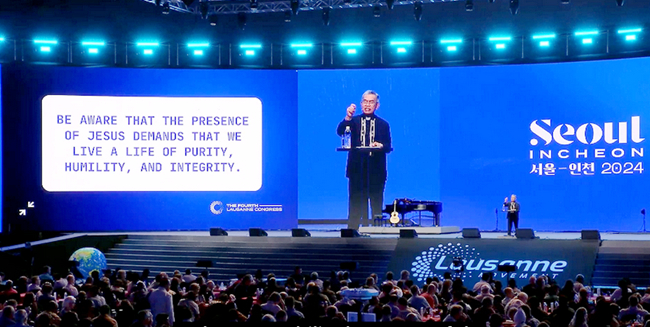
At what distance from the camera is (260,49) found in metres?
26.7

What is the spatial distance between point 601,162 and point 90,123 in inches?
552

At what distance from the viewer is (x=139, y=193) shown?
25797 mm

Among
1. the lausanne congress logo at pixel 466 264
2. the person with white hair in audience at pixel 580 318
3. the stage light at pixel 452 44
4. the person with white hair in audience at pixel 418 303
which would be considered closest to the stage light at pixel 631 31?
the stage light at pixel 452 44

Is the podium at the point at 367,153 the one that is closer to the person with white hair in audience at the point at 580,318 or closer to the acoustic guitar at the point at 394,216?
the acoustic guitar at the point at 394,216

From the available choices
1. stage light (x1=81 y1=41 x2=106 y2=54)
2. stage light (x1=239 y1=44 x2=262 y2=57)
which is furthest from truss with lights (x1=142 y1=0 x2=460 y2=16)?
stage light (x1=81 y1=41 x2=106 y2=54)

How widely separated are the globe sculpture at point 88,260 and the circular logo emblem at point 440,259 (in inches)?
279

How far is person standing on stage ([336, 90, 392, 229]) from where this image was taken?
85.6ft

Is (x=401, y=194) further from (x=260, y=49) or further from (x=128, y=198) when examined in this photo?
(x=128, y=198)

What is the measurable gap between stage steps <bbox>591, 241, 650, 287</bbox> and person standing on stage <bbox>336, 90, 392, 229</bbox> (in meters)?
7.21

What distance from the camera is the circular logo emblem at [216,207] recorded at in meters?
26.1

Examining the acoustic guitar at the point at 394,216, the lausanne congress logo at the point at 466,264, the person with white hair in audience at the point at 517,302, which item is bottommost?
the lausanne congress logo at the point at 466,264

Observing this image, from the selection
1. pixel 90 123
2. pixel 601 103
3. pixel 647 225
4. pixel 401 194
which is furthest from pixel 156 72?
pixel 647 225

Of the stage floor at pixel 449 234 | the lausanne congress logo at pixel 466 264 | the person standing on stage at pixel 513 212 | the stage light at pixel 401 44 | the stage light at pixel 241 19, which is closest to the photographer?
the lausanne congress logo at pixel 466 264

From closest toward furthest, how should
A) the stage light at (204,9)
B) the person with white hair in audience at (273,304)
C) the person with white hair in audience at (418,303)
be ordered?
1. the person with white hair in audience at (273,304)
2. the person with white hair in audience at (418,303)
3. the stage light at (204,9)
